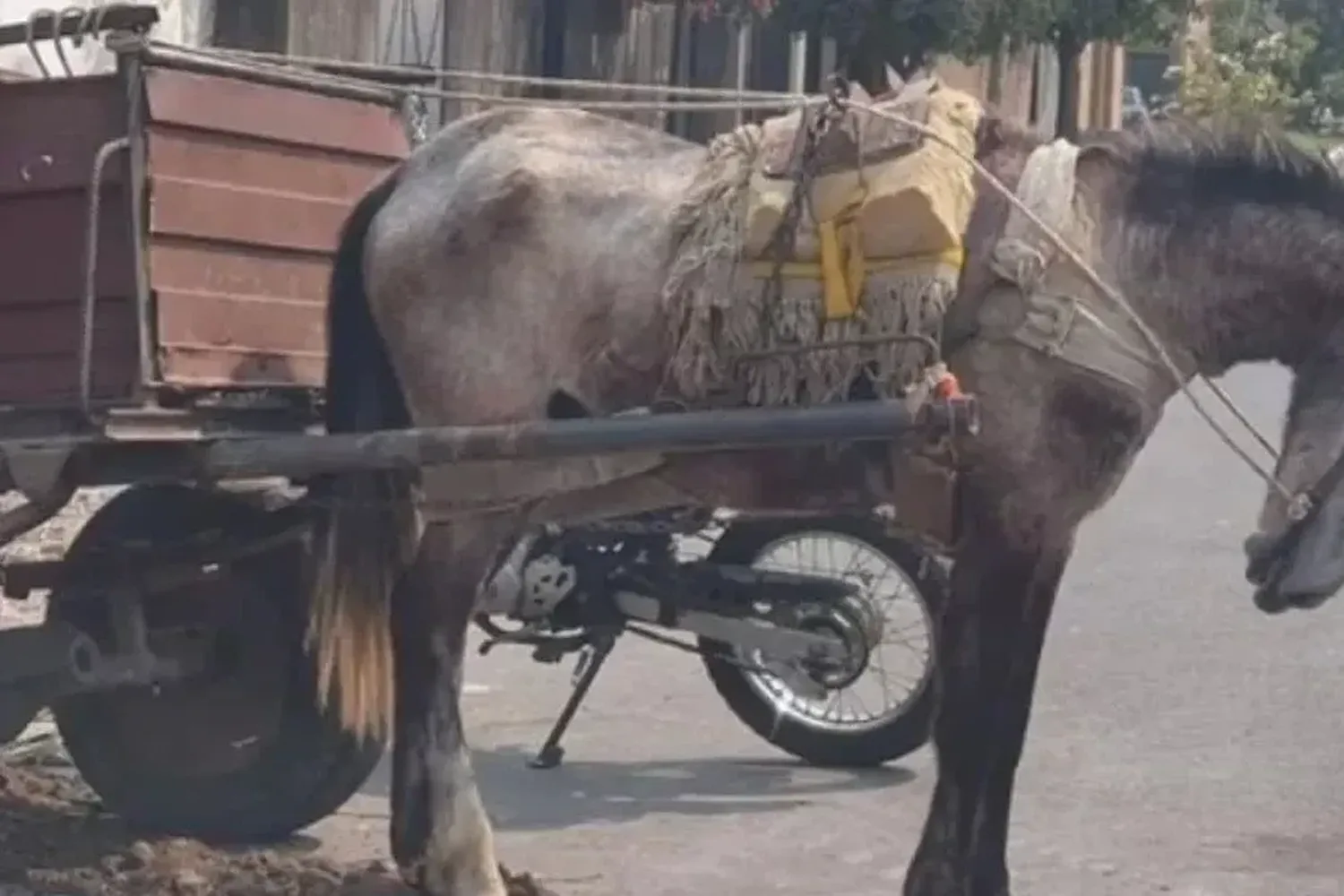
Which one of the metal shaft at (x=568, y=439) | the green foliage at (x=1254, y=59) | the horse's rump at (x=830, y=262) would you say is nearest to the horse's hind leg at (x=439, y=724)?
the metal shaft at (x=568, y=439)

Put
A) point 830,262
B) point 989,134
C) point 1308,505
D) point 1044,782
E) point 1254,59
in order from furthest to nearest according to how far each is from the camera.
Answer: point 1254,59
point 1044,782
point 989,134
point 830,262
point 1308,505

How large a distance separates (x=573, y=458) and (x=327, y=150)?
107 cm

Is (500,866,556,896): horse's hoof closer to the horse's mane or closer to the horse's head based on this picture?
the horse's head

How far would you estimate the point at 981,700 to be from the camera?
17.4ft

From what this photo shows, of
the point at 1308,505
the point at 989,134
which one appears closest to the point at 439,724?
the point at 989,134

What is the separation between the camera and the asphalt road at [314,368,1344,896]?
20.2 ft

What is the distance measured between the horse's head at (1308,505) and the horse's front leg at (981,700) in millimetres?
395

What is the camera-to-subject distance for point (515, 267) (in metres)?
5.79

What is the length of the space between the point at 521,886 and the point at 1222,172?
2144 mm

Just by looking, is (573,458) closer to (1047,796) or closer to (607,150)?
(607,150)

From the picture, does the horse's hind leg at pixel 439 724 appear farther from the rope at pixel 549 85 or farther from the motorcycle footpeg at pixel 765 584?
the motorcycle footpeg at pixel 765 584

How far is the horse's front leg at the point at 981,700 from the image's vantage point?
17.3 ft

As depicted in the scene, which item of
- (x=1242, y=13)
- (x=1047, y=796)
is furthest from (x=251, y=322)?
(x=1242, y=13)

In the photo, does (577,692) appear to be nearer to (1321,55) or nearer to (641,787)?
(641,787)
